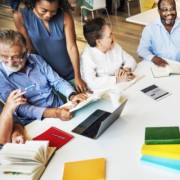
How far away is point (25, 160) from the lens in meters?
1.20

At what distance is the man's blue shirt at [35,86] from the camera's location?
5.52 ft

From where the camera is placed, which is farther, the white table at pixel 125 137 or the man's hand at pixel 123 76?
the man's hand at pixel 123 76

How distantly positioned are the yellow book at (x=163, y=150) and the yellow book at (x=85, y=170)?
19cm

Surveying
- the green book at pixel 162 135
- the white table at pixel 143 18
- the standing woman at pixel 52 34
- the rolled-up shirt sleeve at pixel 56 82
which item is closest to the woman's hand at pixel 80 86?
the standing woman at pixel 52 34

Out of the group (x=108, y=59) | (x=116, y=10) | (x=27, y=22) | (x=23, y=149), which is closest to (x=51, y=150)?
(x=23, y=149)

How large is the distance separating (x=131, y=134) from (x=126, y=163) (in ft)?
0.70

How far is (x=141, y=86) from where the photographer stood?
1.84 meters

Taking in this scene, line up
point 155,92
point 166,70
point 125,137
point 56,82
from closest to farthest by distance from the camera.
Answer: point 125,137 → point 155,92 → point 56,82 → point 166,70

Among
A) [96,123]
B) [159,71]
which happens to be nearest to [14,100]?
[96,123]

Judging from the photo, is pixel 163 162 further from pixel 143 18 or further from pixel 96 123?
pixel 143 18

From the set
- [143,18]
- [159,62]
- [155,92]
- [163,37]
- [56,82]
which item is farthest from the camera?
[143,18]

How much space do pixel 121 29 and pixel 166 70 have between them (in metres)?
3.57

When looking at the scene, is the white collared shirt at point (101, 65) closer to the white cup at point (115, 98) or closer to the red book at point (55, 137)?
the white cup at point (115, 98)

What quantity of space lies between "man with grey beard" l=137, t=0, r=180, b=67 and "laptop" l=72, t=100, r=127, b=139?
37.7 inches
